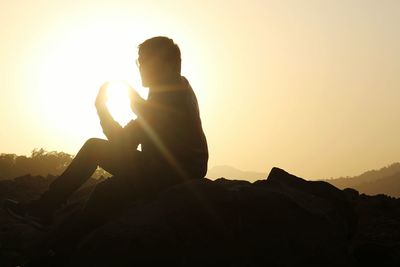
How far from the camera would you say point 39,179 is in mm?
13406

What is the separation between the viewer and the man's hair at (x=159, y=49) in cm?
575

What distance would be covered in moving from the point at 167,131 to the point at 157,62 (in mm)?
797

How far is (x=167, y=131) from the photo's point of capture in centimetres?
561

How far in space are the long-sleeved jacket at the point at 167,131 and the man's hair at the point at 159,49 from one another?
0.31 metres

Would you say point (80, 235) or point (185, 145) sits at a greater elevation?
point (185, 145)

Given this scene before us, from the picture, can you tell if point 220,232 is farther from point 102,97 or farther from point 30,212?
point 30,212

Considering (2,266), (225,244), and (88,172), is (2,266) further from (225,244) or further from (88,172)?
(225,244)

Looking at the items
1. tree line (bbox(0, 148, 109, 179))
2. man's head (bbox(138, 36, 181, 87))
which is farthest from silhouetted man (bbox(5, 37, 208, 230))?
tree line (bbox(0, 148, 109, 179))

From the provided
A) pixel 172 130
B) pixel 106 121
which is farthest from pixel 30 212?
pixel 172 130

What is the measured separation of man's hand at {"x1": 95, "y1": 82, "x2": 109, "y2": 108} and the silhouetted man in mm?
11

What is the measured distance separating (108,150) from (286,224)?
2104 millimetres

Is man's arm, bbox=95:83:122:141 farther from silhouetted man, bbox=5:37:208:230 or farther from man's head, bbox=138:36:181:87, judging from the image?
man's head, bbox=138:36:181:87

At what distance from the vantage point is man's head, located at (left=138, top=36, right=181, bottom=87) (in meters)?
5.75

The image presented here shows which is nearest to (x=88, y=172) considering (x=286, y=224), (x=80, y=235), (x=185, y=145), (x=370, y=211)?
(x=80, y=235)
